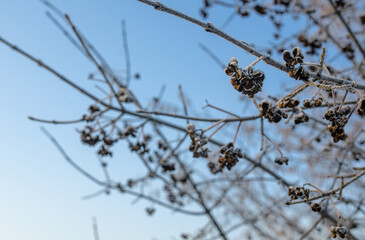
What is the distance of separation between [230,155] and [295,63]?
100cm

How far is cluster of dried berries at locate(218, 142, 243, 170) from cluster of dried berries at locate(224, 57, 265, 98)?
88 centimetres

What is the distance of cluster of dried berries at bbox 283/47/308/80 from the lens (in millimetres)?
1299

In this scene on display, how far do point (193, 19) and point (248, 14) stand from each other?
9.51 ft

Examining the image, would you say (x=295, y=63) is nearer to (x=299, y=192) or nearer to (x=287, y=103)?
(x=287, y=103)

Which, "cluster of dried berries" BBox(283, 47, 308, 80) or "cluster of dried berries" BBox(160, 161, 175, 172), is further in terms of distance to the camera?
"cluster of dried berries" BBox(160, 161, 175, 172)

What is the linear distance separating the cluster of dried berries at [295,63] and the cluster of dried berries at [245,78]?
12cm

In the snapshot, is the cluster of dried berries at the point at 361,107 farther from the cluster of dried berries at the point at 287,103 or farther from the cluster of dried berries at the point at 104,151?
the cluster of dried berries at the point at 104,151

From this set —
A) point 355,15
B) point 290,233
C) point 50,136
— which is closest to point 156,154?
point 50,136

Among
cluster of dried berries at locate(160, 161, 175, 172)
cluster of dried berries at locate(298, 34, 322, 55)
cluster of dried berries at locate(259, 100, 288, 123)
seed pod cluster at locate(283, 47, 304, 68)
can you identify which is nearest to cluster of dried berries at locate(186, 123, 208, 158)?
cluster of dried berries at locate(259, 100, 288, 123)

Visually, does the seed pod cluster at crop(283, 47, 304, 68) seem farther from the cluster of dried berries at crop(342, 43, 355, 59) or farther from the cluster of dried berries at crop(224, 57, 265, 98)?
the cluster of dried berries at crop(342, 43, 355, 59)

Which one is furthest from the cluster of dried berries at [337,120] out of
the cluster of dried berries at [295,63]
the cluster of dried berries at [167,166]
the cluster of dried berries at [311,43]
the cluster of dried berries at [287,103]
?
the cluster of dried berries at [311,43]

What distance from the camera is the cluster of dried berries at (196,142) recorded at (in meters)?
2.18

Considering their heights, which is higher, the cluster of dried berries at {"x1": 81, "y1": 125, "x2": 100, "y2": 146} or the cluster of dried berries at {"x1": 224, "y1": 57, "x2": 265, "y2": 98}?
the cluster of dried berries at {"x1": 81, "y1": 125, "x2": 100, "y2": 146}

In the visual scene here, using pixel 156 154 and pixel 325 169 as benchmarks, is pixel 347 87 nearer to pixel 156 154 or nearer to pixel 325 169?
pixel 156 154
